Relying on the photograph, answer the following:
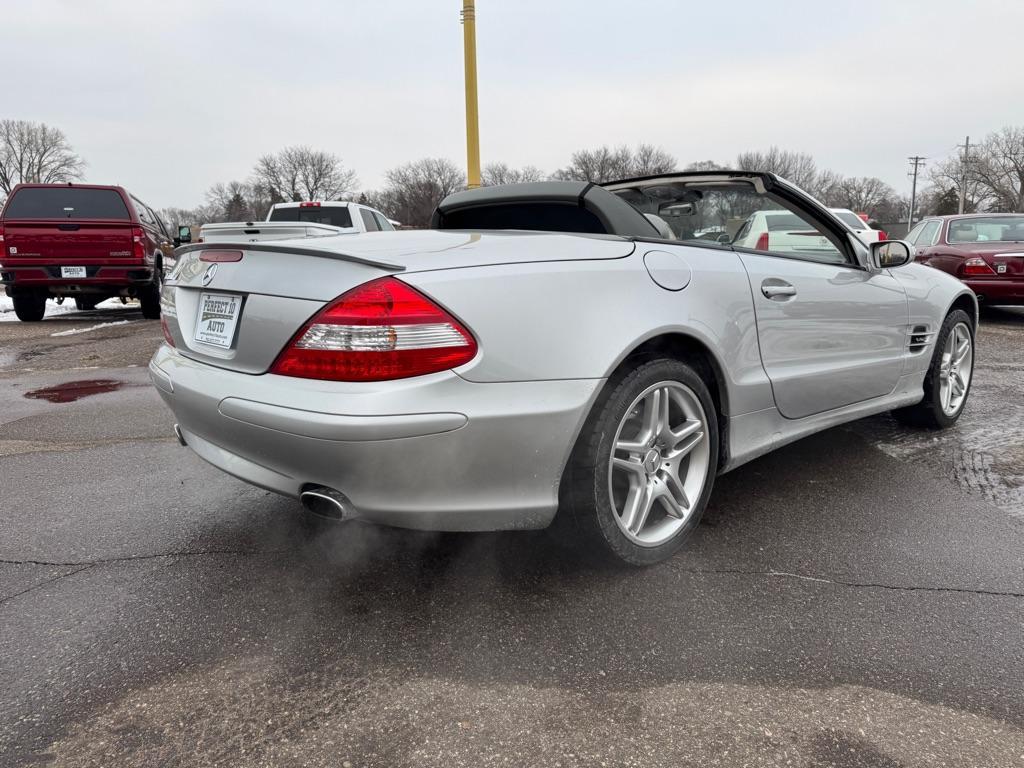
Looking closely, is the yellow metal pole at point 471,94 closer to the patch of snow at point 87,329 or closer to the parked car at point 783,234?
the patch of snow at point 87,329

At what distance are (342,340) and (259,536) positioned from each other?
1.17m

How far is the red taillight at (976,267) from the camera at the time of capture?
355 inches

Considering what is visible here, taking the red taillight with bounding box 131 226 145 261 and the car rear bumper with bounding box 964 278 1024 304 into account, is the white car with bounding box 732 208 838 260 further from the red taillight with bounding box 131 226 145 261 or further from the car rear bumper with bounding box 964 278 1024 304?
the red taillight with bounding box 131 226 145 261

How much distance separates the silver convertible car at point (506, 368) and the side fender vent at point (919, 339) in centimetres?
96

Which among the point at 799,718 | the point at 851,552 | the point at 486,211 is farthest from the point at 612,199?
the point at 799,718

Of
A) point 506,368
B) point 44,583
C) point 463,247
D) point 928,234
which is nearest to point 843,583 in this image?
point 506,368

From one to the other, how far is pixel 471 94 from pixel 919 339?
25.4ft

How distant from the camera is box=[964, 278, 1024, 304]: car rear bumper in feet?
29.2

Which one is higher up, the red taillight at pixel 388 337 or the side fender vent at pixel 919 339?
the red taillight at pixel 388 337

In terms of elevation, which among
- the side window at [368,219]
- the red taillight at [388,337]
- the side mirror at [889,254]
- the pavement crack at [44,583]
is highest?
the side window at [368,219]

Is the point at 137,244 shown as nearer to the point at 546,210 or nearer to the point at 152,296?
the point at 152,296

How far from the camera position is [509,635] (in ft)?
6.55

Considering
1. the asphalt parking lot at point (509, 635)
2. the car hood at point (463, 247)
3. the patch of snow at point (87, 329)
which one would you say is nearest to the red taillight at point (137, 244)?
the patch of snow at point (87, 329)

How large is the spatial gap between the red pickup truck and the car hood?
916 cm
